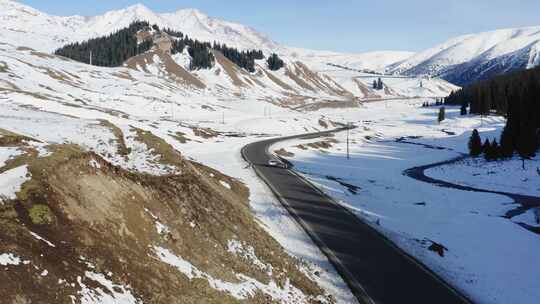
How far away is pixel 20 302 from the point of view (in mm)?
10273

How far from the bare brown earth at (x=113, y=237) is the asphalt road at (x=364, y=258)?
3.55m

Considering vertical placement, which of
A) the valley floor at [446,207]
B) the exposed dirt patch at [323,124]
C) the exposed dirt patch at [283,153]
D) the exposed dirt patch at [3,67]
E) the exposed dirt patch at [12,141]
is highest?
the exposed dirt patch at [3,67]

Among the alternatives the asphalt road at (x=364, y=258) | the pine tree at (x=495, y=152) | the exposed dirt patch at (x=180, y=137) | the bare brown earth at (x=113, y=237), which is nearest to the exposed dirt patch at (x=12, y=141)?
the bare brown earth at (x=113, y=237)

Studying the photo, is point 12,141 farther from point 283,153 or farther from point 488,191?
point 283,153

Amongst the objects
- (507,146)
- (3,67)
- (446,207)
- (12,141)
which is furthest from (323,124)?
(12,141)

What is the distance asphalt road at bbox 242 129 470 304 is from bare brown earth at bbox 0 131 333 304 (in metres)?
3.55

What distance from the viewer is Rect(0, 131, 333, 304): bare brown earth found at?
11.9m

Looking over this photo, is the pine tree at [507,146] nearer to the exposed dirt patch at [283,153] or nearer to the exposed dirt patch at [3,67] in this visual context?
the exposed dirt patch at [283,153]

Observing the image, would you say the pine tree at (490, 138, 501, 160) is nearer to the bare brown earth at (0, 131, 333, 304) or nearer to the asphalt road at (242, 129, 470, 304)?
the asphalt road at (242, 129, 470, 304)

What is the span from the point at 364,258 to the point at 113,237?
16644mm

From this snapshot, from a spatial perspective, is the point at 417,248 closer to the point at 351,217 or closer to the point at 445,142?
the point at 351,217

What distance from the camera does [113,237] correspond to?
50.5 ft

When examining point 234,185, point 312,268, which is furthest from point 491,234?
point 234,185

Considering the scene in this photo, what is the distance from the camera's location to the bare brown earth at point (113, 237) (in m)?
11.9
